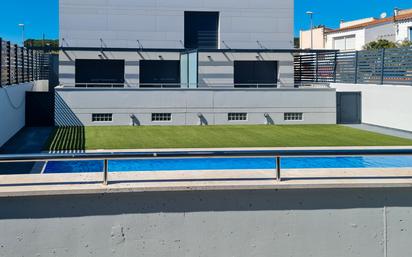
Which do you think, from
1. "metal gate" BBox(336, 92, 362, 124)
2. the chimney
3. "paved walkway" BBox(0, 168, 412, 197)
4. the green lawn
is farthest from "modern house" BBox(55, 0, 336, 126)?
the chimney

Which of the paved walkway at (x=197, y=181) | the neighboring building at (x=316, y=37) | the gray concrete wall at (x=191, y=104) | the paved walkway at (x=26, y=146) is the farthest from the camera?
the neighboring building at (x=316, y=37)

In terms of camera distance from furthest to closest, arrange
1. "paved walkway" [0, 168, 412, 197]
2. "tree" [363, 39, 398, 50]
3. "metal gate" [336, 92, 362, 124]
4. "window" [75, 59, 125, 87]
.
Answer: "tree" [363, 39, 398, 50] → "window" [75, 59, 125, 87] → "metal gate" [336, 92, 362, 124] → "paved walkway" [0, 168, 412, 197]

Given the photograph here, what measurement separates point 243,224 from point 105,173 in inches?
65.2

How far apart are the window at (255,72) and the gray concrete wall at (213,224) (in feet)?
103

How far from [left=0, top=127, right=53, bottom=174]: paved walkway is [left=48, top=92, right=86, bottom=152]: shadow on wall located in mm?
409

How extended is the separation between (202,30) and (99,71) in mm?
7748

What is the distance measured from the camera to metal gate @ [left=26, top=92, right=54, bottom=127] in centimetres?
2698

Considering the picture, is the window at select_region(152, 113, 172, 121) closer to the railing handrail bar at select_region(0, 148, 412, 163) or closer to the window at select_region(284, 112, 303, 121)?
the window at select_region(284, 112, 303, 121)

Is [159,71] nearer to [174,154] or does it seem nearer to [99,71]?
[99,71]

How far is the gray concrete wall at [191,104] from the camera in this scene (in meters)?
26.8

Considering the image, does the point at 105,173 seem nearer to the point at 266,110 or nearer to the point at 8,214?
the point at 8,214

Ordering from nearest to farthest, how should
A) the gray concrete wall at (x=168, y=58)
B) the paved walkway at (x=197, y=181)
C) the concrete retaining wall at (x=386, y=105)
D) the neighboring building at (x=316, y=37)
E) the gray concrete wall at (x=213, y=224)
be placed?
the gray concrete wall at (x=213, y=224)
the paved walkway at (x=197, y=181)
the concrete retaining wall at (x=386, y=105)
the gray concrete wall at (x=168, y=58)
the neighboring building at (x=316, y=37)

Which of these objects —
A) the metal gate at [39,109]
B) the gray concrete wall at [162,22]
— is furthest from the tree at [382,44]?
the metal gate at [39,109]

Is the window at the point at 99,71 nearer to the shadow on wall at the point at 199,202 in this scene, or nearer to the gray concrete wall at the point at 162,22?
the gray concrete wall at the point at 162,22
